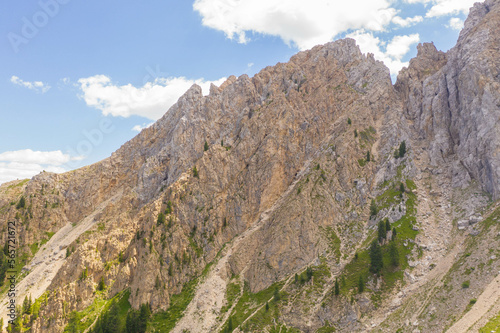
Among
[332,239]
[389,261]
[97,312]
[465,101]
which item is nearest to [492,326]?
[389,261]

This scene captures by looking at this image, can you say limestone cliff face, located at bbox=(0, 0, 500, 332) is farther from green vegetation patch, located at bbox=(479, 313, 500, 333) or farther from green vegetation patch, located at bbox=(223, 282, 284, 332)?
green vegetation patch, located at bbox=(479, 313, 500, 333)

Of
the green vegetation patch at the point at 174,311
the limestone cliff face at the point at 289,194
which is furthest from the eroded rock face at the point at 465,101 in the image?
the green vegetation patch at the point at 174,311

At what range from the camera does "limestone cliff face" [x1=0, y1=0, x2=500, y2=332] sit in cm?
8881

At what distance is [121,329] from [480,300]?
299 ft

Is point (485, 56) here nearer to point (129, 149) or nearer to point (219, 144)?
point (219, 144)

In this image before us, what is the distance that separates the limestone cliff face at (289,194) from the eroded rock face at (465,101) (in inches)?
22.2

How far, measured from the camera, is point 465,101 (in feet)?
372

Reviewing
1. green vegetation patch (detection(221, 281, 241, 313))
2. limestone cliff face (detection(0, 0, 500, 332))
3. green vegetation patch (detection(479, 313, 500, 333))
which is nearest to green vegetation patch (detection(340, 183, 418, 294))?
limestone cliff face (detection(0, 0, 500, 332))

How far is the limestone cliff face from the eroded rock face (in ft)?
1.85

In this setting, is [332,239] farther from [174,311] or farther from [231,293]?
[174,311]

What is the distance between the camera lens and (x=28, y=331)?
9394 cm

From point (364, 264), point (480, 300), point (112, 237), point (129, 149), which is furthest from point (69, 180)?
point (480, 300)

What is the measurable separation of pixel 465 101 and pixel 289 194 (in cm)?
7561

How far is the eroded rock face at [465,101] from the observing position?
98.4 meters
